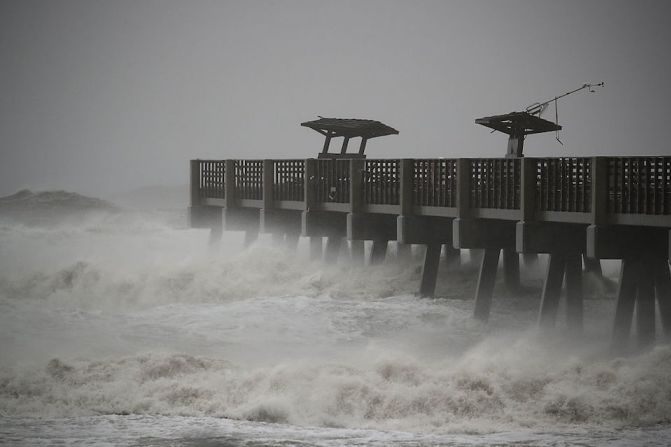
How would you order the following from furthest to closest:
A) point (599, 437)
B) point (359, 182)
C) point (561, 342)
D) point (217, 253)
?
point (217, 253)
point (359, 182)
point (561, 342)
point (599, 437)

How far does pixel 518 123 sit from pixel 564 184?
6186 mm

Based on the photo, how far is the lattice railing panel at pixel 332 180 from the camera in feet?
91.6

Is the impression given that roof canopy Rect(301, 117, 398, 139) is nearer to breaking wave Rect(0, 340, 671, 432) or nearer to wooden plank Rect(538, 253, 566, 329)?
wooden plank Rect(538, 253, 566, 329)

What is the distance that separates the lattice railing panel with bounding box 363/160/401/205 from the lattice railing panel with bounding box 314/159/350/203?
0.88m

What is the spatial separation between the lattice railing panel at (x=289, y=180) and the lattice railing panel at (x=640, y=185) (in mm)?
10573

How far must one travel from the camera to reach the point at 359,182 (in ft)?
88.9

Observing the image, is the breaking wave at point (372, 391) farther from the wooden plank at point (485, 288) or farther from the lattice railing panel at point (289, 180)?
the lattice railing panel at point (289, 180)

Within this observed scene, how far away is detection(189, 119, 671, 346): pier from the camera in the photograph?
804 inches

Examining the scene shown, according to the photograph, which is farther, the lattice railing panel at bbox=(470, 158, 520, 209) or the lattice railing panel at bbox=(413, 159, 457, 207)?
the lattice railing panel at bbox=(413, 159, 457, 207)

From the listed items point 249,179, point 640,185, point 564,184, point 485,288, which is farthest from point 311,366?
point 249,179

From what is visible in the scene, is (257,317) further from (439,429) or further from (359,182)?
(439,429)

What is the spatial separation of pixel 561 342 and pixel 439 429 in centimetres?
587

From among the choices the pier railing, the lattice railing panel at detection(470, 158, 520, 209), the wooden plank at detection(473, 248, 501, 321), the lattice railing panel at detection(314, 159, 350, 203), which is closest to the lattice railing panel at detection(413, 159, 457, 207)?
the pier railing

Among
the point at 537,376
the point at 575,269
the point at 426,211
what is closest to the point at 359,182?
the point at 426,211
